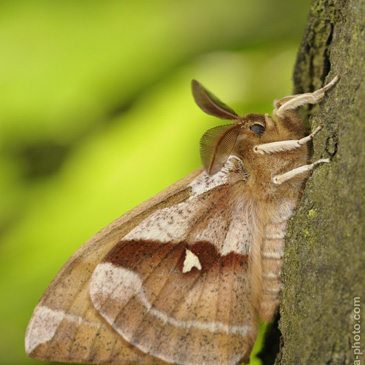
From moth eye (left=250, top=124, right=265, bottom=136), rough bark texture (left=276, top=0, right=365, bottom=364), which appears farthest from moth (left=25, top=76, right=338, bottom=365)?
rough bark texture (left=276, top=0, right=365, bottom=364)

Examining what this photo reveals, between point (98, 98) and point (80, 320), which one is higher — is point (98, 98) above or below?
above

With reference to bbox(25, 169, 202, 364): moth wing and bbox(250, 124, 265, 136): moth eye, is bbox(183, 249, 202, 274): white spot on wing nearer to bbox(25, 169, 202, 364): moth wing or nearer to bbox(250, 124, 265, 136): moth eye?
bbox(25, 169, 202, 364): moth wing

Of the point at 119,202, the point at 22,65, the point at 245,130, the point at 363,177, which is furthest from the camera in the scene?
the point at 22,65

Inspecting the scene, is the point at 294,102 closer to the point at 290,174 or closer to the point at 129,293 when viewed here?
the point at 290,174

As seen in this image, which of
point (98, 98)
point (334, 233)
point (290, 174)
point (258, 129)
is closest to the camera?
point (334, 233)

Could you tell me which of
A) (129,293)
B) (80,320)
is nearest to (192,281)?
(129,293)

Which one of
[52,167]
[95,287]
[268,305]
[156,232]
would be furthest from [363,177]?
[52,167]

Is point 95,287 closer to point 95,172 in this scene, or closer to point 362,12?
point 95,172
